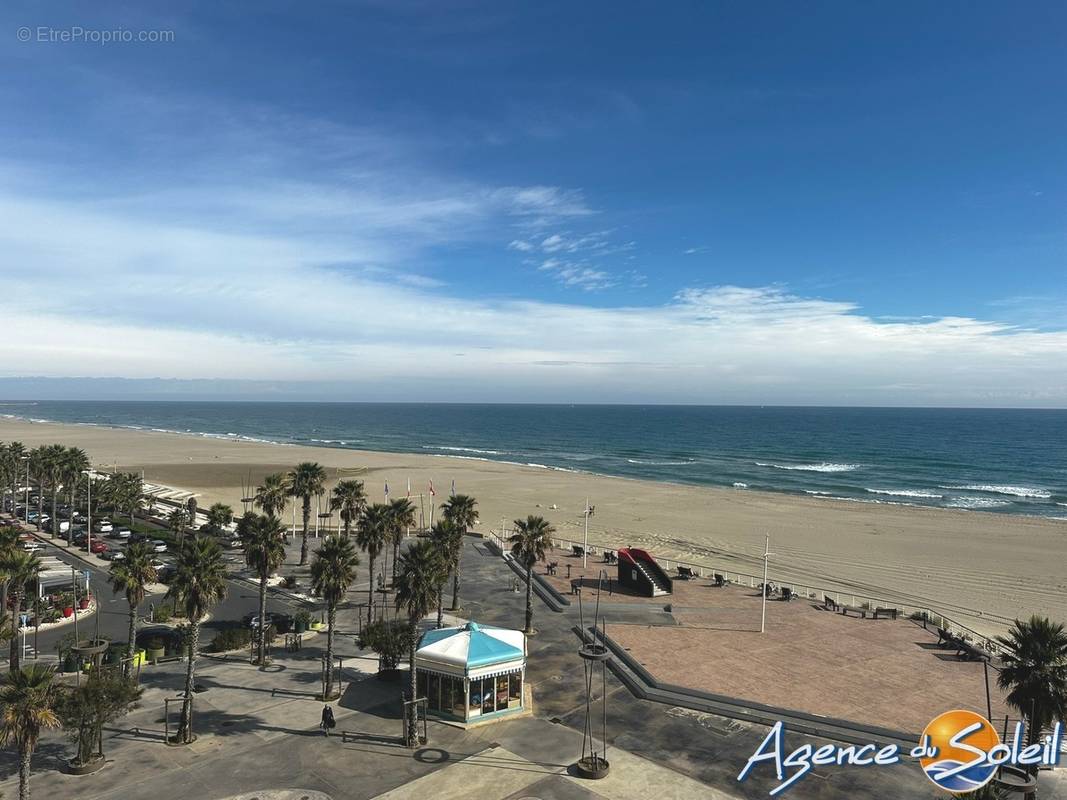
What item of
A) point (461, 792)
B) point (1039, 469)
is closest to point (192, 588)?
point (461, 792)

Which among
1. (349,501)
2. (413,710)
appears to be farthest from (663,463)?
(413,710)

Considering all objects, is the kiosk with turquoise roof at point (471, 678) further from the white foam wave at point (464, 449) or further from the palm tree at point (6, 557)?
the white foam wave at point (464, 449)

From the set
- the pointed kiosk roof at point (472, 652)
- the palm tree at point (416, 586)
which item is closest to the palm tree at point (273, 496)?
the pointed kiosk roof at point (472, 652)

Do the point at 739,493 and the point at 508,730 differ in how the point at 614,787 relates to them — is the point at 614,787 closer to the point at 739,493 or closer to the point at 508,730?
the point at 508,730

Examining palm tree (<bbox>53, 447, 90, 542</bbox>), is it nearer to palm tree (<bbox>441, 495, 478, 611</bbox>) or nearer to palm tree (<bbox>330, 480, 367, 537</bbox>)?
palm tree (<bbox>330, 480, 367, 537</bbox>)

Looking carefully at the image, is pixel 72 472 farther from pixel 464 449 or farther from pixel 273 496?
pixel 464 449

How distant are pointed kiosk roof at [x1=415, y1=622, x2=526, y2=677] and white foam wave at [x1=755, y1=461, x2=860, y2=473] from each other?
118867mm

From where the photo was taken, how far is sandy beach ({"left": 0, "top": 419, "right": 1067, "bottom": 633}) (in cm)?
5512

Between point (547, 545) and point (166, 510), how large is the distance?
59.2m

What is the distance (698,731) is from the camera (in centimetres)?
2728

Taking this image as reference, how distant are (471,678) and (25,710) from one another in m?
15.6

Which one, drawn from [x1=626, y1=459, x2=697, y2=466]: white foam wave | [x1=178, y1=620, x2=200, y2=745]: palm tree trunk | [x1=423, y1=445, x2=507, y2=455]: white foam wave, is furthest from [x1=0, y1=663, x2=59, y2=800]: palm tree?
[x1=423, y1=445, x2=507, y2=455]: white foam wave

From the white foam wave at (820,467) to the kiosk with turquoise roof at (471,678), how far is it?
391ft

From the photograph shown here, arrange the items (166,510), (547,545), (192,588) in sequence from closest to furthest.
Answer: (192,588)
(547,545)
(166,510)
